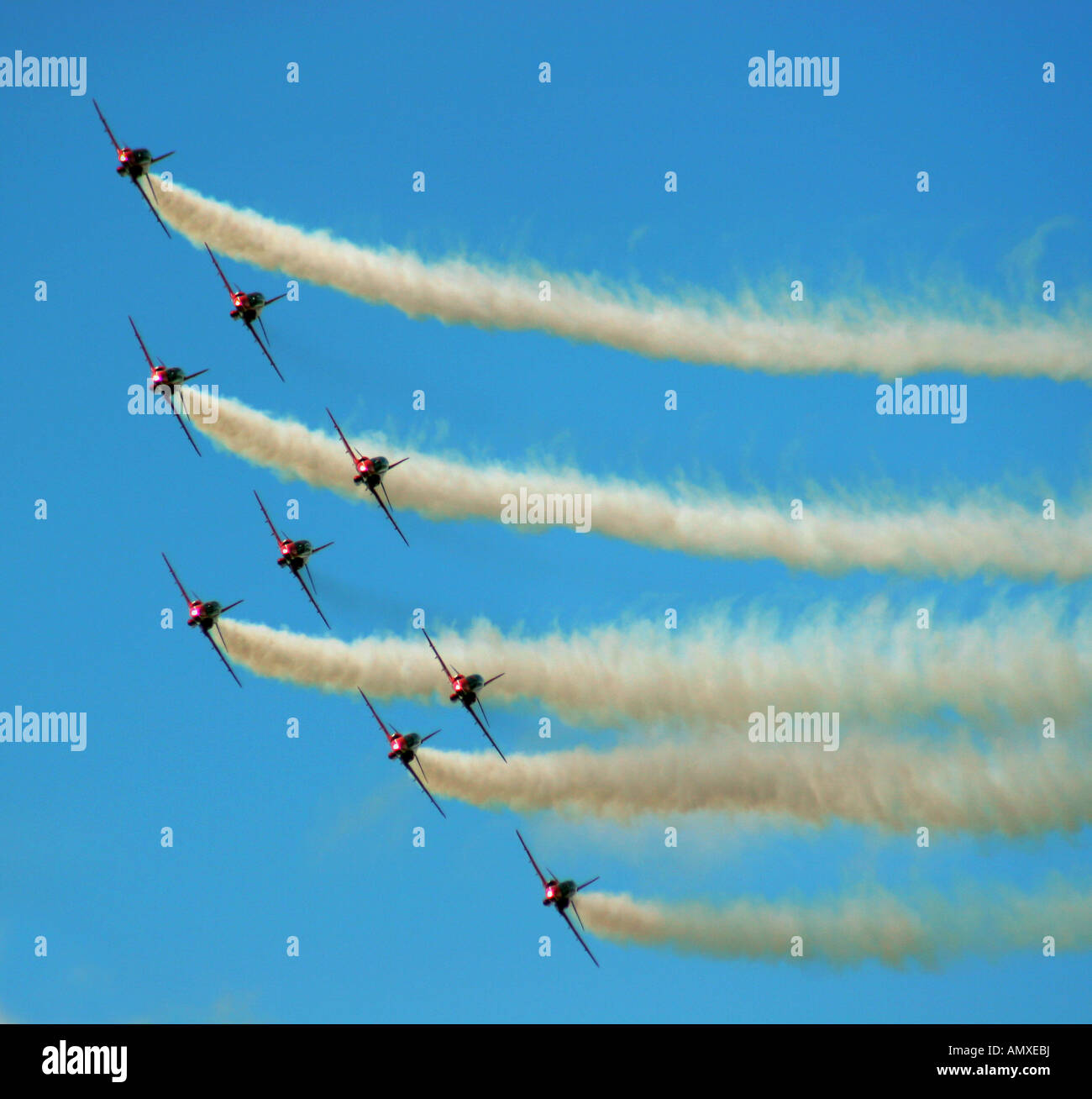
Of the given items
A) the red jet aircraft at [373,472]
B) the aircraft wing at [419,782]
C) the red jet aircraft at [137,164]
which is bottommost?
the aircraft wing at [419,782]

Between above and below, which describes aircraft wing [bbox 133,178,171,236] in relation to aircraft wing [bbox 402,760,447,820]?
above

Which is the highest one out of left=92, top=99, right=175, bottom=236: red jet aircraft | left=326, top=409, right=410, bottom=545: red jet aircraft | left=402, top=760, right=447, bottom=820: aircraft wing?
left=92, top=99, right=175, bottom=236: red jet aircraft

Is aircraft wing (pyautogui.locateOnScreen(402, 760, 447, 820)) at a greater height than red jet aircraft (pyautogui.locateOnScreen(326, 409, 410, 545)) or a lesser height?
lesser

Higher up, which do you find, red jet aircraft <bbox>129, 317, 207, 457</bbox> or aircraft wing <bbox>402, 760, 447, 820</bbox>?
red jet aircraft <bbox>129, 317, 207, 457</bbox>
